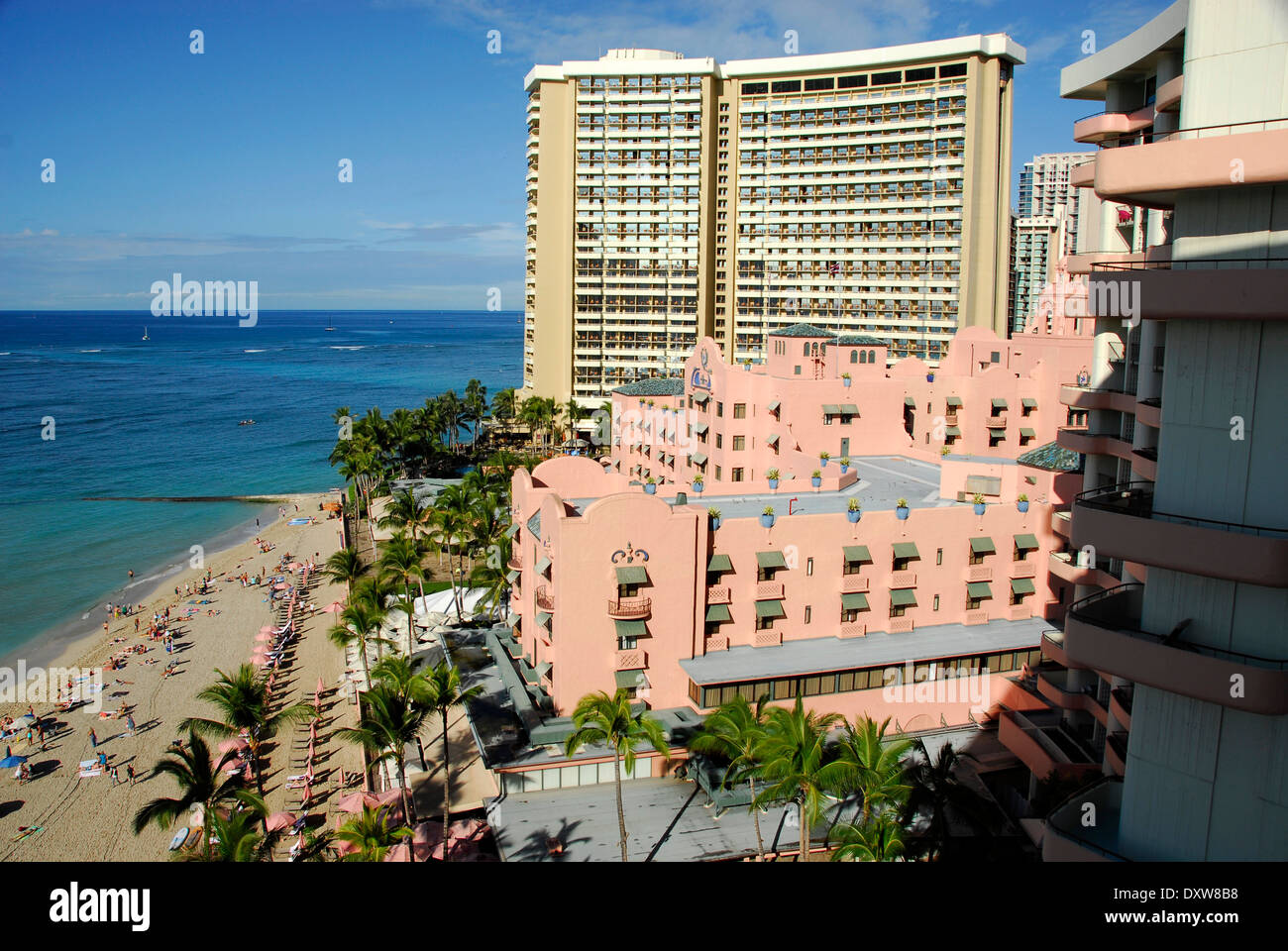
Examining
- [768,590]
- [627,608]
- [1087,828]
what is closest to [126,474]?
[627,608]

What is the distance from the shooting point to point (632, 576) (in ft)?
103

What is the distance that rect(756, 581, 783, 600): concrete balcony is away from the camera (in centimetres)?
3369

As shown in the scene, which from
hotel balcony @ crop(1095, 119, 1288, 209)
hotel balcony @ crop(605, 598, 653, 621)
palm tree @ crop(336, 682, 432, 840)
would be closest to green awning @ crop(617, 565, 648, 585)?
hotel balcony @ crop(605, 598, 653, 621)

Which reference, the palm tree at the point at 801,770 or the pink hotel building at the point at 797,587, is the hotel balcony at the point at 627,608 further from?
the palm tree at the point at 801,770

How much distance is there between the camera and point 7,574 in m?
69.0

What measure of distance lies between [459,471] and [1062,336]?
60.2 meters

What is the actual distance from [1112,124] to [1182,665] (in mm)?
14921

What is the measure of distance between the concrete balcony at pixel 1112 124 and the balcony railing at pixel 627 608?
1833 cm

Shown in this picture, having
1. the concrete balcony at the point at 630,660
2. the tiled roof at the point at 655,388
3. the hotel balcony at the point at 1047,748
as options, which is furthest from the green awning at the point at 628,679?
the tiled roof at the point at 655,388

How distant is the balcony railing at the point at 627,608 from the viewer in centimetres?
3144

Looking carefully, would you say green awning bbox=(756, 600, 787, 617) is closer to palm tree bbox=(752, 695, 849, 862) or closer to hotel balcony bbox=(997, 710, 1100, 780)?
hotel balcony bbox=(997, 710, 1100, 780)
